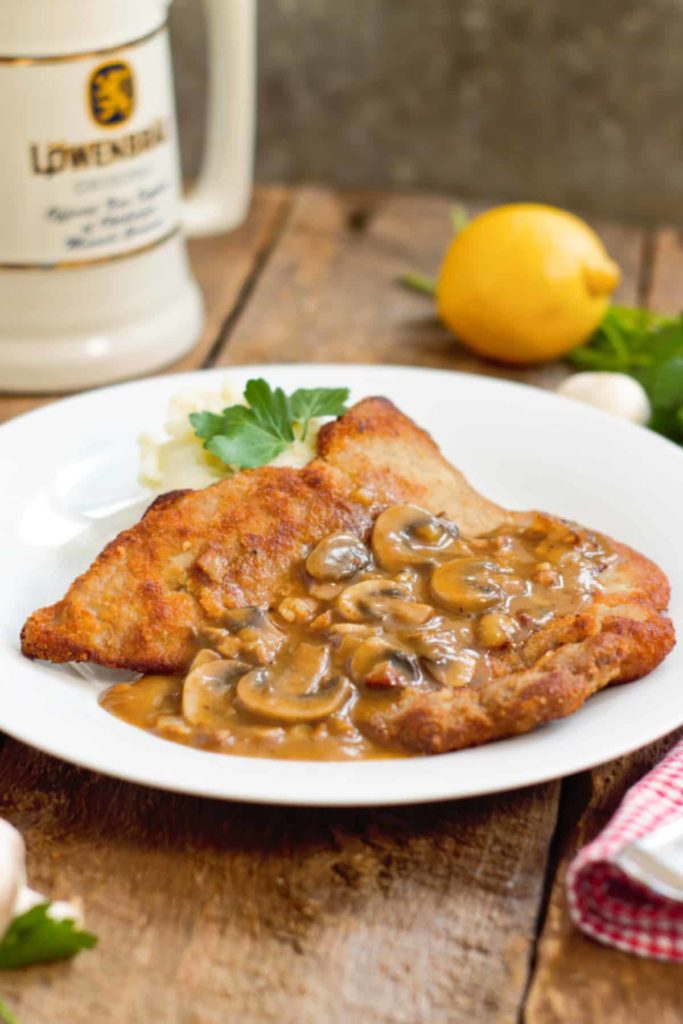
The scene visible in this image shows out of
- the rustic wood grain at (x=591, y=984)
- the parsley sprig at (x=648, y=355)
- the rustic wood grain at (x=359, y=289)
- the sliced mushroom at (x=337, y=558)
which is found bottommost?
the rustic wood grain at (x=359, y=289)

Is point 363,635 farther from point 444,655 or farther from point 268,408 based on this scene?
point 268,408

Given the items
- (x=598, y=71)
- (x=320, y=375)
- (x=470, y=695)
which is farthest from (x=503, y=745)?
(x=598, y=71)

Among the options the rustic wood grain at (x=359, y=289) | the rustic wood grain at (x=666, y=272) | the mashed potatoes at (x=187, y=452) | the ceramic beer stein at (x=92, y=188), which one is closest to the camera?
the mashed potatoes at (x=187, y=452)

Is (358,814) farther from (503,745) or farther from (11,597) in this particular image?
(11,597)

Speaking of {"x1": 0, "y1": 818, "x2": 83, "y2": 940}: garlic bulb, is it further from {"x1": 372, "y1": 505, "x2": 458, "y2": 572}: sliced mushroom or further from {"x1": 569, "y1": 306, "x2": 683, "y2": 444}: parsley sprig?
{"x1": 569, "y1": 306, "x2": 683, "y2": 444}: parsley sprig

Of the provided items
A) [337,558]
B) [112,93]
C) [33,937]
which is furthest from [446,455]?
[33,937]

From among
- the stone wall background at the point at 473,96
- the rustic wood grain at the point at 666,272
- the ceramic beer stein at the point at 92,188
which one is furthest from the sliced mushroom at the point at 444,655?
the stone wall background at the point at 473,96

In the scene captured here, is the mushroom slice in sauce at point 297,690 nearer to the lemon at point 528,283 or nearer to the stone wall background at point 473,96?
the lemon at point 528,283
